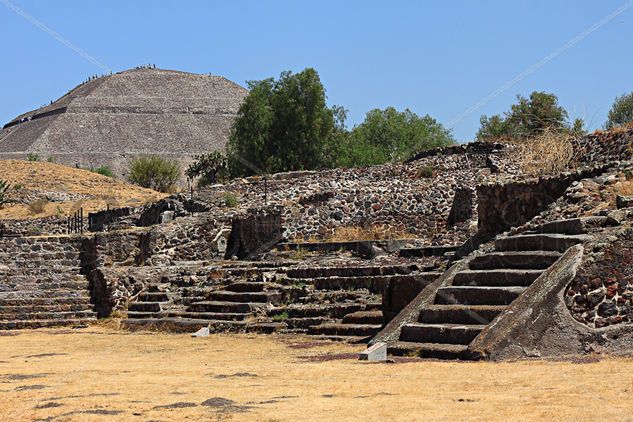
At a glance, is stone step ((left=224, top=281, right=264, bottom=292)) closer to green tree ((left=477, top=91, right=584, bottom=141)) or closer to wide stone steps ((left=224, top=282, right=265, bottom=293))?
wide stone steps ((left=224, top=282, right=265, bottom=293))

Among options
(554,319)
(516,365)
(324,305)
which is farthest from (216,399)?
(324,305)

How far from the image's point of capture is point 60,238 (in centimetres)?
2736

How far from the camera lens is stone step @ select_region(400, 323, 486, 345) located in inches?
524

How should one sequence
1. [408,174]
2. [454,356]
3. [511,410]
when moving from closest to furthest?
1. [511,410]
2. [454,356]
3. [408,174]

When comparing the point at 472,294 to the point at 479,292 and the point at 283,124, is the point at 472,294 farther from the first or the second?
the point at 283,124

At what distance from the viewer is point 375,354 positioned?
43.6 feet

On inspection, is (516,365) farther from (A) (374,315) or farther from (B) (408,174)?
(B) (408,174)

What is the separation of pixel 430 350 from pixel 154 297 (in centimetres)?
1122

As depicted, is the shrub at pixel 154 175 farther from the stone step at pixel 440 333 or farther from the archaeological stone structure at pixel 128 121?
the stone step at pixel 440 333

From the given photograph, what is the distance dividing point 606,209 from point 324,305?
232 inches

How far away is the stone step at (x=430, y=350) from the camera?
12844mm

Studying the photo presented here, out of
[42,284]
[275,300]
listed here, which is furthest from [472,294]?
[42,284]

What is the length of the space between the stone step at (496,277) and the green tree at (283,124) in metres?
36.3

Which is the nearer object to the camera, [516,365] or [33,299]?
[516,365]
